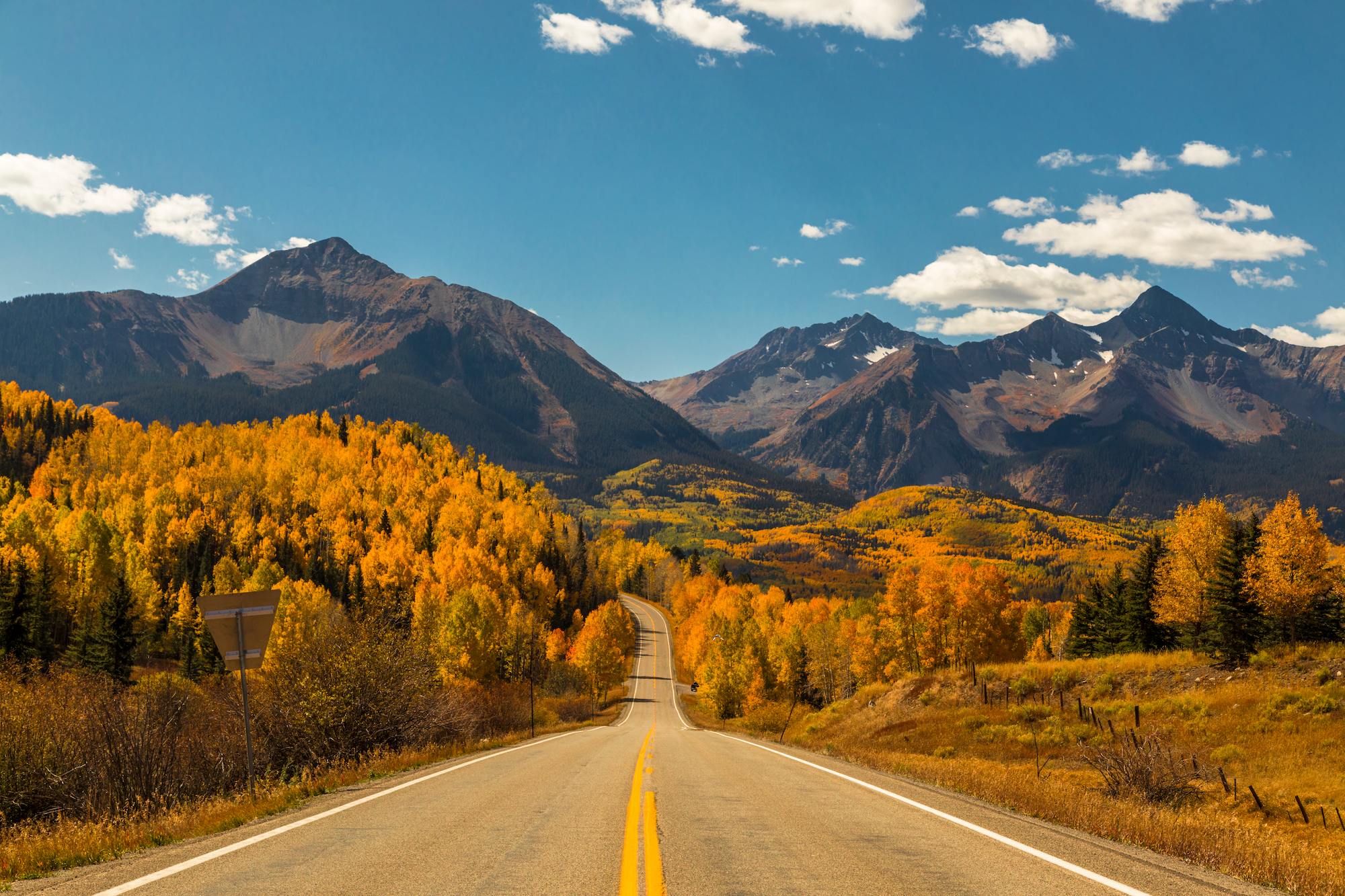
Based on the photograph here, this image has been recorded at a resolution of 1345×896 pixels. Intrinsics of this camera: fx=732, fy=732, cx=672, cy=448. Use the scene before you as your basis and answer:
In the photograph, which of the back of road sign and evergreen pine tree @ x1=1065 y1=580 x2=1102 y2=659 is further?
evergreen pine tree @ x1=1065 y1=580 x2=1102 y2=659

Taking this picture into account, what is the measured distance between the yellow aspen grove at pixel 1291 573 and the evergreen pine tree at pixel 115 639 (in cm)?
8260

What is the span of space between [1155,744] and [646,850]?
42.9 feet

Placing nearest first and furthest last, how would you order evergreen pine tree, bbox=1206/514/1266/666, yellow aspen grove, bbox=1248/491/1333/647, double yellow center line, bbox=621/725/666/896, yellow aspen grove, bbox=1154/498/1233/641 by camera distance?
1. double yellow center line, bbox=621/725/666/896
2. evergreen pine tree, bbox=1206/514/1266/666
3. yellow aspen grove, bbox=1248/491/1333/647
4. yellow aspen grove, bbox=1154/498/1233/641

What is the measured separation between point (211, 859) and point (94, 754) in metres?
10.9

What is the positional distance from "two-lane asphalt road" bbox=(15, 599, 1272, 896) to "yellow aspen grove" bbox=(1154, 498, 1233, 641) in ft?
146

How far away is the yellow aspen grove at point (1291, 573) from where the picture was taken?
37.2 meters

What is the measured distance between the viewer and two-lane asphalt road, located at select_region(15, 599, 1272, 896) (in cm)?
709

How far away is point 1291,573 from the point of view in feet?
124

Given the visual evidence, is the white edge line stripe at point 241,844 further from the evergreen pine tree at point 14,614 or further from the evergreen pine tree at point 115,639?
the evergreen pine tree at point 14,614

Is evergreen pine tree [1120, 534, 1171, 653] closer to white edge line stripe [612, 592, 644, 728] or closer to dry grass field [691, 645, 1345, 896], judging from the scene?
dry grass field [691, 645, 1345, 896]

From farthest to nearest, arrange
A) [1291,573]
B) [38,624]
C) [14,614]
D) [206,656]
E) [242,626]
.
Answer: [206,656] < [38,624] < [14,614] < [1291,573] < [242,626]

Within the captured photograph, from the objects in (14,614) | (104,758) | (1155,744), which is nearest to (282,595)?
(104,758)

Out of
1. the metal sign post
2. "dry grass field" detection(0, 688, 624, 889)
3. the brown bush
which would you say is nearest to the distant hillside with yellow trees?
the brown bush

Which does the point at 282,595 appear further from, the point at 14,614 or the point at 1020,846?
the point at 14,614
